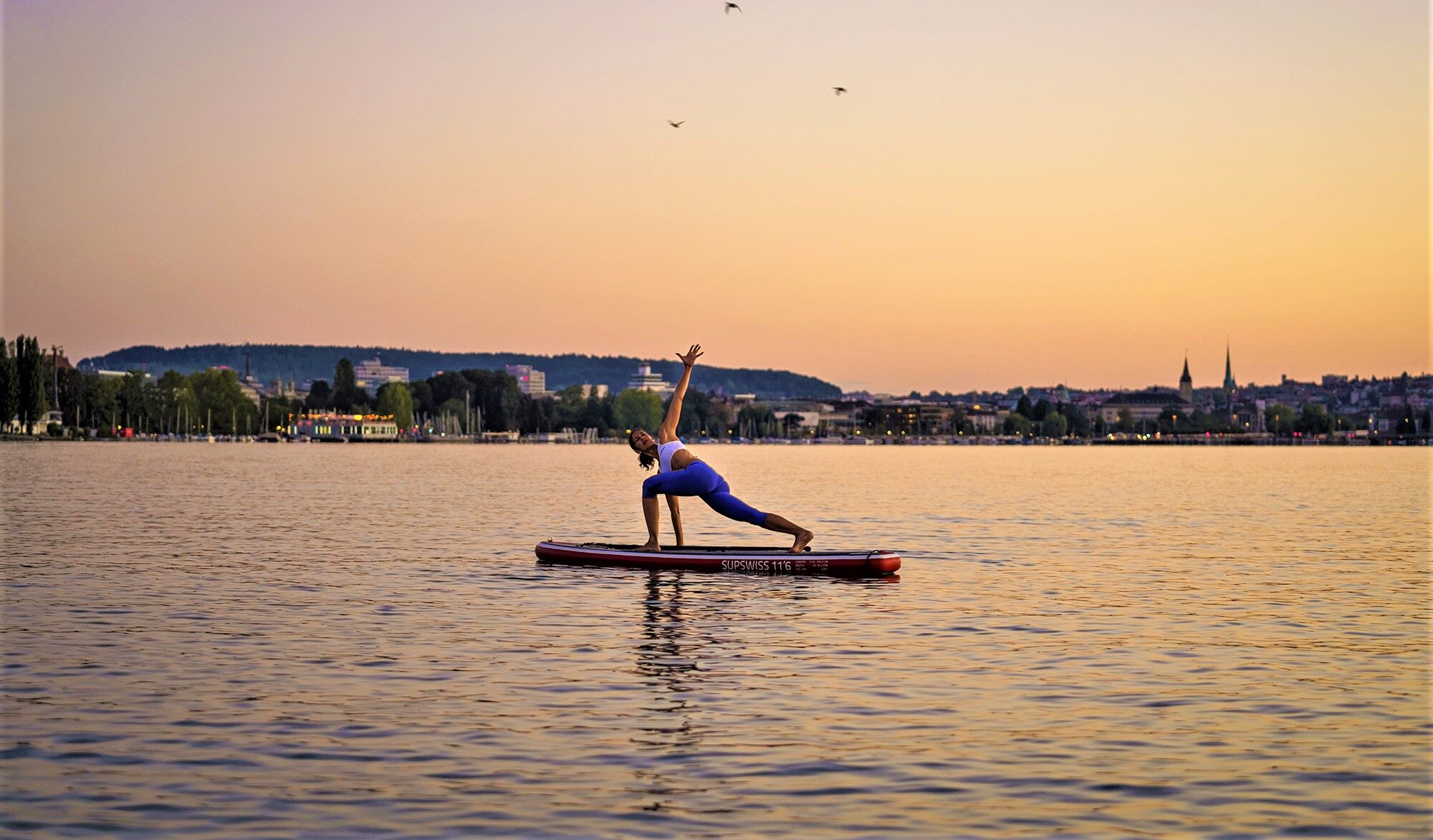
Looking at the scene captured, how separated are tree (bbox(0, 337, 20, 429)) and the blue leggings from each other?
18108 cm

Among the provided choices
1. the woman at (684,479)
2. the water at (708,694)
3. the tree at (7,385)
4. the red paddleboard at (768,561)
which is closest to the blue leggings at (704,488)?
the woman at (684,479)

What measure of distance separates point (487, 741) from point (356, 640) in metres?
8.40

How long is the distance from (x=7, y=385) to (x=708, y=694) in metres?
195

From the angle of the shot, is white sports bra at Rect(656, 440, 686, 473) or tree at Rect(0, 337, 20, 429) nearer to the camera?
white sports bra at Rect(656, 440, 686, 473)

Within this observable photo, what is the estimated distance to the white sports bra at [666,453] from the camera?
3266 centimetres

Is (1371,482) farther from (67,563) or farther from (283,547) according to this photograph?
(67,563)

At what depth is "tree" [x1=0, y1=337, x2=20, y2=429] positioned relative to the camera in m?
195

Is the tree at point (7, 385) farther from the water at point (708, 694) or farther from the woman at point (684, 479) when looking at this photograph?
the woman at point (684, 479)

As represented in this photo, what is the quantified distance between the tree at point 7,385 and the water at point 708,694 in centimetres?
16322

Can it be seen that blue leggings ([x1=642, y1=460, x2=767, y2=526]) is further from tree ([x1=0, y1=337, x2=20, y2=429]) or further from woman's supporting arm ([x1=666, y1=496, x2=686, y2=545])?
tree ([x1=0, y1=337, x2=20, y2=429])

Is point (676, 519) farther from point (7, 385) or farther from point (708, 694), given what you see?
point (7, 385)

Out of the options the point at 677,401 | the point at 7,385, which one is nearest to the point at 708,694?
the point at 677,401

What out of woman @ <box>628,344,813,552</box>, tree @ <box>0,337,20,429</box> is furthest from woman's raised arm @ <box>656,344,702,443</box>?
tree @ <box>0,337,20,429</box>

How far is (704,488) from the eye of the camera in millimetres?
32438
